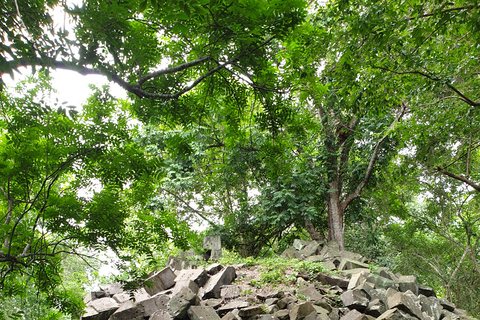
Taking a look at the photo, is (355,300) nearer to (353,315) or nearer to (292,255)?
(353,315)

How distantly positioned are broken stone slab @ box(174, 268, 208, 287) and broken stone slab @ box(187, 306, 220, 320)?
1.47 metres

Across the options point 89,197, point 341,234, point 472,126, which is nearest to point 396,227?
point 341,234

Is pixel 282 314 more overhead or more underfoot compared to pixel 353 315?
more overhead

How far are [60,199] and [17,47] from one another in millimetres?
1691

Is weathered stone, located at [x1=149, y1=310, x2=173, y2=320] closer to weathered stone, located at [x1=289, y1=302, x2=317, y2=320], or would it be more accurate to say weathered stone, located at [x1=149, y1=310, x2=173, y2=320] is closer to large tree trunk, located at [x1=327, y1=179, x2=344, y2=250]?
weathered stone, located at [x1=289, y1=302, x2=317, y2=320]

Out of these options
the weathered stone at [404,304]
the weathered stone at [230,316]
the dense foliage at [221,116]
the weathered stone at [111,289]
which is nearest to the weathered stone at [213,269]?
the dense foliage at [221,116]

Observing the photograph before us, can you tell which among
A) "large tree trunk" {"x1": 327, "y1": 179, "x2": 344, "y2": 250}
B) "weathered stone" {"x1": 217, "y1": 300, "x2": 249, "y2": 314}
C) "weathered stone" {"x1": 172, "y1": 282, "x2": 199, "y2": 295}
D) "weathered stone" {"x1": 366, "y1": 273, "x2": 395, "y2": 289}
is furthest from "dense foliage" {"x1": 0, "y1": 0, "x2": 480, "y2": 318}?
"weathered stone" {"x1": 366, "y1": 273, "x2": 395, "y2": 289}

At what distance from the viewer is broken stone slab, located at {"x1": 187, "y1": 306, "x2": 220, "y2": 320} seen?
524 centimetres

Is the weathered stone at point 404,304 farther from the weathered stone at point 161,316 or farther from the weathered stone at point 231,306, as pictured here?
the weathered stone at point 161,316

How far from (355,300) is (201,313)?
2.96 m

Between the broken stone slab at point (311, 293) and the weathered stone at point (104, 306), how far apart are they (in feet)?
11.9

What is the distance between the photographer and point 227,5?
2615mm

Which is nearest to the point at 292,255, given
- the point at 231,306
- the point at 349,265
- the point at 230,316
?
the point at 349,265

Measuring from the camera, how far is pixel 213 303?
20.0 ft
